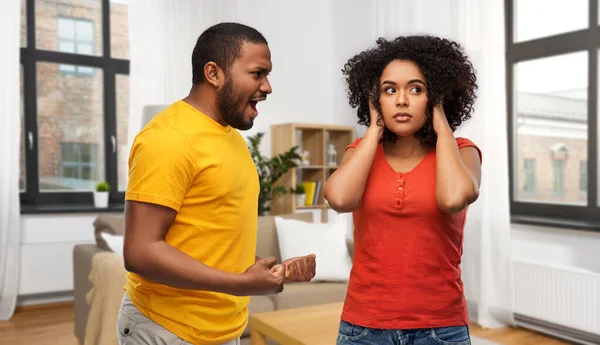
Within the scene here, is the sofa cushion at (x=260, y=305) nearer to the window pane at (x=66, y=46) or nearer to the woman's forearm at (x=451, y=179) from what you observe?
the woman's forearm at (x=451, y=179)

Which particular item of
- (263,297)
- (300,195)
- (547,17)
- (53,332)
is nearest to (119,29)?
(300,195)

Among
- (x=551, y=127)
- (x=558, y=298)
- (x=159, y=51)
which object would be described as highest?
(x=159, y=51)

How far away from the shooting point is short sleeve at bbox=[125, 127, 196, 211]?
0.93 metres

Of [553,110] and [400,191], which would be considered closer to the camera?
[400,191]

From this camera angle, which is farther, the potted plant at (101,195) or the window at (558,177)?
the potted plant at (101,195)

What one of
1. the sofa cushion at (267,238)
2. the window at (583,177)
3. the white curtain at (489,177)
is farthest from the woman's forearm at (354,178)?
the window at (583,177)

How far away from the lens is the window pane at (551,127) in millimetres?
3758

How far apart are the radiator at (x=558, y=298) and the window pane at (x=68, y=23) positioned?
3831mm

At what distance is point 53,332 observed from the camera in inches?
145

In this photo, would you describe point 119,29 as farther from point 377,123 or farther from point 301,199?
point 377,123

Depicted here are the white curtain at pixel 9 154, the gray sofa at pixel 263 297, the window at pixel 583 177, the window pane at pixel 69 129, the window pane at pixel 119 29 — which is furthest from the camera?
the window pane at pixel 119 29

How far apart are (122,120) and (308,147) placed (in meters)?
1.75

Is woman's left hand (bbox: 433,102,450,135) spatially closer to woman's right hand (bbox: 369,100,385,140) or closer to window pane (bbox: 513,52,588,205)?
woman's right hand (bbox: 369,100,385,140)

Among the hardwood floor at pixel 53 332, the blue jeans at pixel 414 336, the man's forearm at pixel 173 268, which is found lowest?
the hardwood floor at pixel 53 332
